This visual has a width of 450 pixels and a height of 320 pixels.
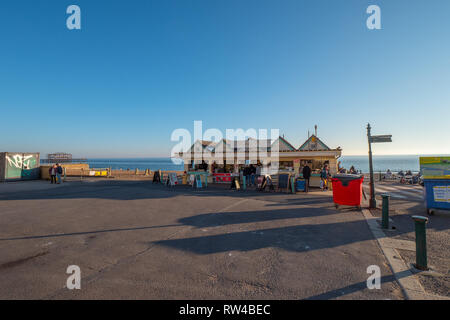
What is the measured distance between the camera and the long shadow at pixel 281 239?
15.6ft

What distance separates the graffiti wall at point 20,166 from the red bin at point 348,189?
91.1 ft

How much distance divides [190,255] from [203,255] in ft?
0.91

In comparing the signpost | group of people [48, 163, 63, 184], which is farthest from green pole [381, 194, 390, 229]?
group of people [48, 163, 63, 184]

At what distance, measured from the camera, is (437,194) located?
7.71 m

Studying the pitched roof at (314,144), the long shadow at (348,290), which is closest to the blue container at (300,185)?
the pitched roof at (314,144)

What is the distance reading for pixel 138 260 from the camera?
410 centimetres

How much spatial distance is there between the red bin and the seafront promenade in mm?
1192

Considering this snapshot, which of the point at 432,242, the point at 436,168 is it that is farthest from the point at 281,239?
the point at 436,168

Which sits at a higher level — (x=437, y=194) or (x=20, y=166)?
(x=20, y=166)

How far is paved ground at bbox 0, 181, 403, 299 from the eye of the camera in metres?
3.11

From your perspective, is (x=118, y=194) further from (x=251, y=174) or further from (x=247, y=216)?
(x=251, y=174)

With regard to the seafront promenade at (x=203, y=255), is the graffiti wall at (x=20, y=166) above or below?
above

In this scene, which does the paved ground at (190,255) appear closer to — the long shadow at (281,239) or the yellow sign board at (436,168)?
the long shadow at (281,239)

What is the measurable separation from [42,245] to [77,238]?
68 cm
